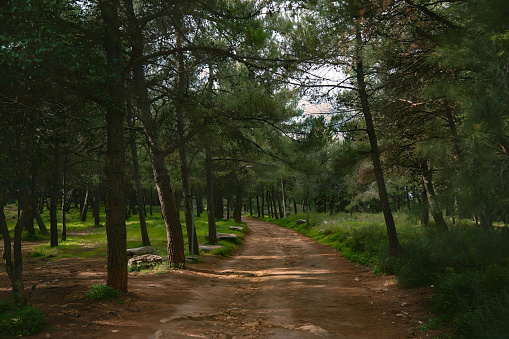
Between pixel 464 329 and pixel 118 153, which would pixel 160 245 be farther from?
pixel 464 329

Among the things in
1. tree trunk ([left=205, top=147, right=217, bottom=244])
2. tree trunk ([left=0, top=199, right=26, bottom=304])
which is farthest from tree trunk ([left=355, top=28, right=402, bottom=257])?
tree trunk ([left=205, top=147, right=217, bottom=244])

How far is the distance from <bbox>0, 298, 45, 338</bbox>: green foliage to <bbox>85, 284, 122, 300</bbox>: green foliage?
1.63 m

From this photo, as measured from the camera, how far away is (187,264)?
41.0 ft

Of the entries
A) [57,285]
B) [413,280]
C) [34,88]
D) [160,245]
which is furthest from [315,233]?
[34,88]

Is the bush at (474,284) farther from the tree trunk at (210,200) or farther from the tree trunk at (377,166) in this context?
the tree trunk at (210,200)

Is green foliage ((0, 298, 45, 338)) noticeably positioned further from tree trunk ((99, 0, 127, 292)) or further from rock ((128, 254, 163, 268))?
rock ((128, 254, 163, 268))

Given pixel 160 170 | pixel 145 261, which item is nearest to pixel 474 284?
pixel 160 170

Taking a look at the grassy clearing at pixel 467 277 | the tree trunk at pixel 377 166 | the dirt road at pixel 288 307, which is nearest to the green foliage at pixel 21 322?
the dirt road at pixel 288 307

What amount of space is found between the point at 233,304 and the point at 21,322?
4039 mm

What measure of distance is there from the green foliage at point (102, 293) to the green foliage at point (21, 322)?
64.3 inches

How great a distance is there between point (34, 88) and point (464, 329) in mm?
8285

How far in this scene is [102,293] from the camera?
6.89 metres

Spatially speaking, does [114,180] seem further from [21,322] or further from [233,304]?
[233,304]

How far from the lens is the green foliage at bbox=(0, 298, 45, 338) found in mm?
4750
